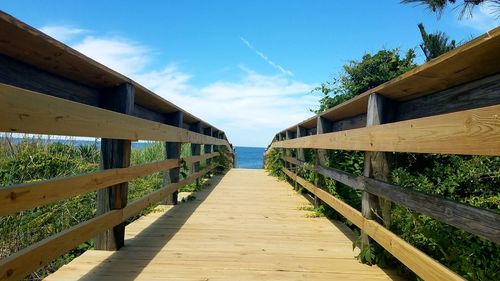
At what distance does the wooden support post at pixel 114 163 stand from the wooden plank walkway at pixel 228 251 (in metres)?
0.11

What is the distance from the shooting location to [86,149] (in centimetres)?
666

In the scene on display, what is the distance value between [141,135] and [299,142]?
346 cm

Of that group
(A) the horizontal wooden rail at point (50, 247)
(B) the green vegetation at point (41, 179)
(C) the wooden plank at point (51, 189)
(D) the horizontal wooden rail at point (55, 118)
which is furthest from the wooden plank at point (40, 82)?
(B) the green vegetation at point (41, 179)

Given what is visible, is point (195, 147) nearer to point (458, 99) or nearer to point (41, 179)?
point (41, 179)

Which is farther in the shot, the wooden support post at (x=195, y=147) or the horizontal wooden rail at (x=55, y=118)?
the wooden support post at (x=195, y=147)

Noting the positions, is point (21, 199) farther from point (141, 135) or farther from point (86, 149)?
point (86, 149)

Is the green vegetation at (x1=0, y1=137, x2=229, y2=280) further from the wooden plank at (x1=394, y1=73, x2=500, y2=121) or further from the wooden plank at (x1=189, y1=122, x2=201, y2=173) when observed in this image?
the wooden plank at (x1=394, y1=73, x2=500, y2=121)

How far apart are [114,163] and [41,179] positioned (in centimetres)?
196

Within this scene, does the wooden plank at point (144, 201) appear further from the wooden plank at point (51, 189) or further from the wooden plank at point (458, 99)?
the wooden plank at point (458, 99)

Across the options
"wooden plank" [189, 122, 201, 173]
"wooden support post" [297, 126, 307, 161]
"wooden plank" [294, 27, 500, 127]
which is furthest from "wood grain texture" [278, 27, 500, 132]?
"wooden plank" [189, 122, 201, 173]

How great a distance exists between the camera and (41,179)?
454 centimetres

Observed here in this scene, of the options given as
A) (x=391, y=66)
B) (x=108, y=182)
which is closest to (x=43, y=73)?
(x=108, y=182)

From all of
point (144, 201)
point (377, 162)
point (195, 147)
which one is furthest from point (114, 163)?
point (195, 147)

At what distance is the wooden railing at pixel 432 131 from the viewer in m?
1.62
